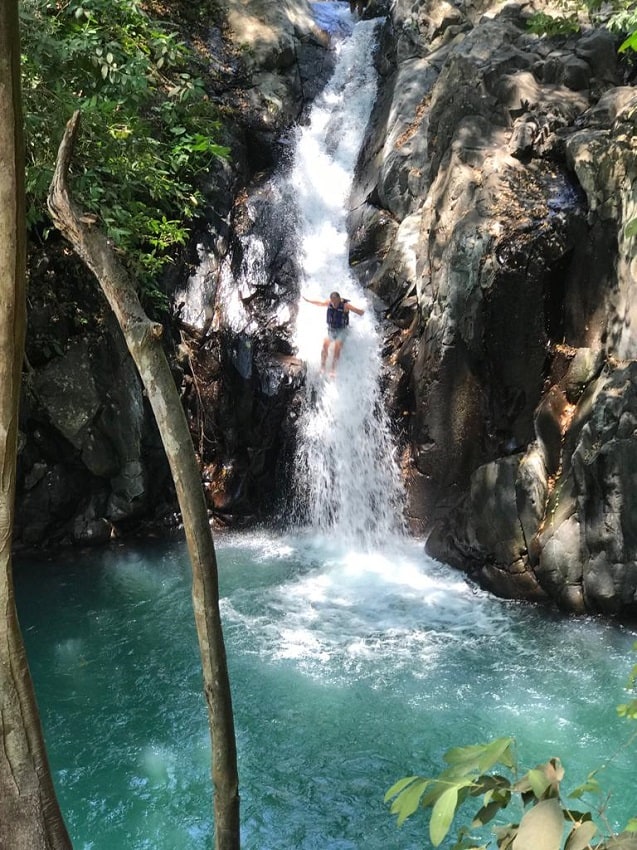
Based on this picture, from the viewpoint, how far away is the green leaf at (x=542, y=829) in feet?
3.88

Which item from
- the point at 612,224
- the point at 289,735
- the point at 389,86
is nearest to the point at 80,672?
the point at 289,735

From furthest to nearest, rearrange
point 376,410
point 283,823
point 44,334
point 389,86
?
point 389,86 < point 376,410 < point 44,334 < point 283,823

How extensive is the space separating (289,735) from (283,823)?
926 mm

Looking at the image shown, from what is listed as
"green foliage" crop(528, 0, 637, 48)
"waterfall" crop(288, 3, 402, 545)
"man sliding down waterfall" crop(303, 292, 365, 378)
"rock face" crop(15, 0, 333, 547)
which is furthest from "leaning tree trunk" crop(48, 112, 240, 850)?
"green foliage" crop(528, 0, 637, 48)

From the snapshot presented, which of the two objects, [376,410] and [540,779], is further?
[376,410]

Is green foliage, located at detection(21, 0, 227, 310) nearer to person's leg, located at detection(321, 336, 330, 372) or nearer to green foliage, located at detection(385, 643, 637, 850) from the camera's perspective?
person's leg, located at detection(321, 336, 330, 372)

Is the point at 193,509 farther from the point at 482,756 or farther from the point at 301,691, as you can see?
the point at 301,691

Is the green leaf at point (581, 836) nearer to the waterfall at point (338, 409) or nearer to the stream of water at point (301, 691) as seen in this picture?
the stream of water at point (301, 691)

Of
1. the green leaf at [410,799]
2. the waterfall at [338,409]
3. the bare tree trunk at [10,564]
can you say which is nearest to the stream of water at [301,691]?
the waterfall at [338,409]

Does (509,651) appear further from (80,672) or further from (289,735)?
(80,672)

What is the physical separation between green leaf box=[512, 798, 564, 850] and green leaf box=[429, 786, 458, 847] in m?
0.12

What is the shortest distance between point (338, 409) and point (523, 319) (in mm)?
2977

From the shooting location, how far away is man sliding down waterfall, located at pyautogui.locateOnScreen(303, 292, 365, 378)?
10055 mm

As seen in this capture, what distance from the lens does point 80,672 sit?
20.6 ft
